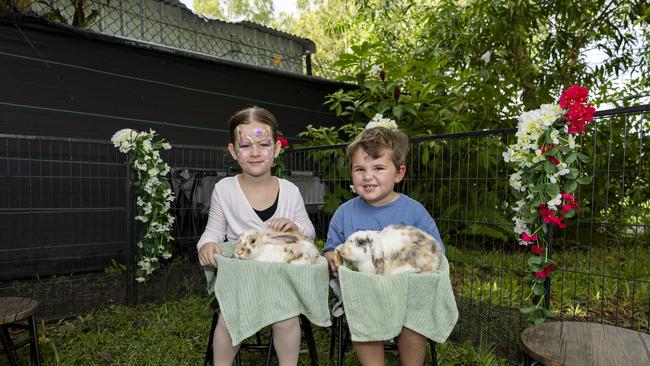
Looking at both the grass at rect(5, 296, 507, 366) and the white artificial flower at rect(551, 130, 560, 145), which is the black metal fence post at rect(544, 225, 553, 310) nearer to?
the white artificial flower at rect(551, 130, 560, 145)

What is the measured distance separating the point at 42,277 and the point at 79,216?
590mm

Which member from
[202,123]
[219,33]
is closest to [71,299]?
[202,123]

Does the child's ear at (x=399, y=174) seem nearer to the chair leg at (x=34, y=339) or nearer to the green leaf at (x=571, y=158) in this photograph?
the green leaf at (x=571, y=158)

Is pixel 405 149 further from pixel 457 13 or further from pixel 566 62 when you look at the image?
pixel 566 62

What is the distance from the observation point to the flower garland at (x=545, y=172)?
205 cm

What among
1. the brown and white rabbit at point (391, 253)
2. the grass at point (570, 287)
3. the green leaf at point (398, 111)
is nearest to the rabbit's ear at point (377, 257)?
the brown and white rabbit at point (391, 253)

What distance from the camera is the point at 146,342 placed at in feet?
9.66

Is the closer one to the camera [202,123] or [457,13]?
[202,123]

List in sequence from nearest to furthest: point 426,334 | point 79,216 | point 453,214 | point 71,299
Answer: point 426,334
point 71,299
point 453,214
point 79,216

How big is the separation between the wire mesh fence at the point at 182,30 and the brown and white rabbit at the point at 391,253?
13.4 feet

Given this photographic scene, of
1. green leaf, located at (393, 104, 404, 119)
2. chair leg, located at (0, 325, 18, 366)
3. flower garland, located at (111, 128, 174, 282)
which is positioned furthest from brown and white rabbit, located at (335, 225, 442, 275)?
green leaf, located at (393, 104, 404, 119)

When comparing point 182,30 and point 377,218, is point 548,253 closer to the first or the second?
point 377,218

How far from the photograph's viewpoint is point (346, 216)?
2.07 m

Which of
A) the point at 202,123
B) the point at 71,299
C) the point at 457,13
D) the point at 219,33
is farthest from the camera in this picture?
the point at 219,33
